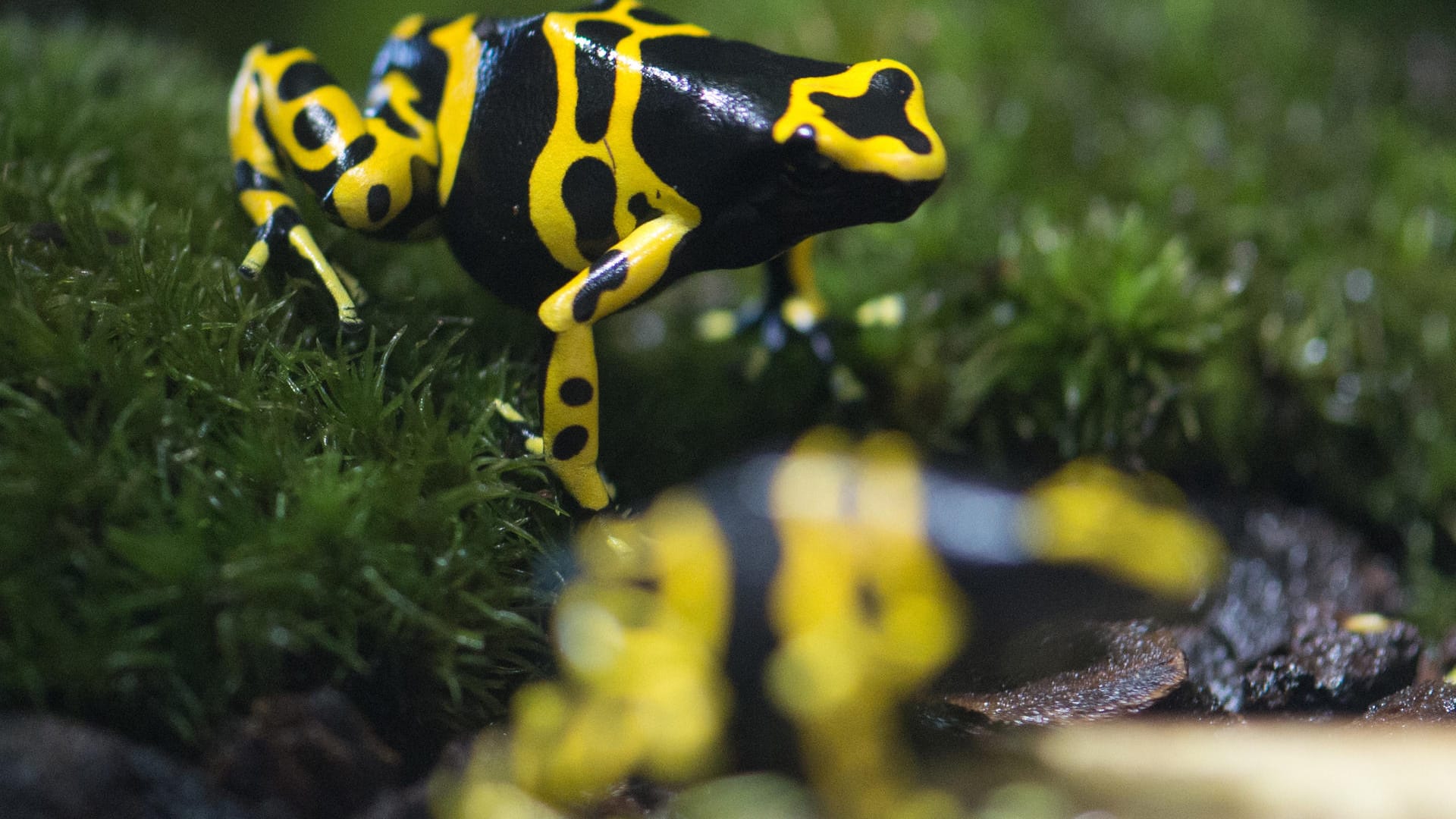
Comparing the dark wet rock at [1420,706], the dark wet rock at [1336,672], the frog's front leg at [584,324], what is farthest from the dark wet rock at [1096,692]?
the frog's front leg at [584,324]

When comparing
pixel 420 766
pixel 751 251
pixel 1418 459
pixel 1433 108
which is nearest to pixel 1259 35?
pixel 1433 108

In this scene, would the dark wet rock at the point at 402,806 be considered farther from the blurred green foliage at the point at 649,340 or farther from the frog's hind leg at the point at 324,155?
the frog's hind leg at the point at 324,155

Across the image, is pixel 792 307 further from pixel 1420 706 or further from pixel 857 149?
pixel 1420 706

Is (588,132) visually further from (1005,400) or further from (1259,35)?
(1259,35)

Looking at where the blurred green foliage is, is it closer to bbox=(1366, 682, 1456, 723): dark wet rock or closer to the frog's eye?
bbox=(1366, 682, 1456, 723): dark wet rock

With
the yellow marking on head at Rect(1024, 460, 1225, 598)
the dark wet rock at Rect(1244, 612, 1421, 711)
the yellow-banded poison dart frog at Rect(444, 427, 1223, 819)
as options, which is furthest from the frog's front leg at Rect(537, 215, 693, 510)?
the dark wet rock at Rect(1244, 612, 1421, 711)

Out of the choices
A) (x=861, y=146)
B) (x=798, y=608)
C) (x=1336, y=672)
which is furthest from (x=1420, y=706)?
(x=861, y=146)

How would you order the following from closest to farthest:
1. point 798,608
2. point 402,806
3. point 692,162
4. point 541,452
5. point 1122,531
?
point 402,806, point 692,162, point 541,452, point 798,608, point 1122,531
